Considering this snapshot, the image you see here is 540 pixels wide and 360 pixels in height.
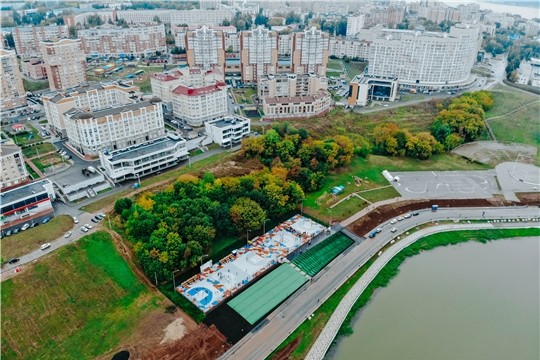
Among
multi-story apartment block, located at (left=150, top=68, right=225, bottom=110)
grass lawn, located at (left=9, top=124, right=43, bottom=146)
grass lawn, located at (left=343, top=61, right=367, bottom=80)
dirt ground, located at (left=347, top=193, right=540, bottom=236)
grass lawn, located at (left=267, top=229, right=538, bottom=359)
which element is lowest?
grass lawn, located at (left=267, top=229, right=538, bottom=359)

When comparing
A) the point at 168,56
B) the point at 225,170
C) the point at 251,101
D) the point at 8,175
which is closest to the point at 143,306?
the point at 225,170

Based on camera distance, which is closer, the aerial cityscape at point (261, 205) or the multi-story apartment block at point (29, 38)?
the aerial cityscape at point (261, 205)

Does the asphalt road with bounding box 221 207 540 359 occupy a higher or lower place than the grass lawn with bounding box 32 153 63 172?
lower

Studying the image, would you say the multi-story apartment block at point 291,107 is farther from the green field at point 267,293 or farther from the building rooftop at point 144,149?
the green field at point 267,293

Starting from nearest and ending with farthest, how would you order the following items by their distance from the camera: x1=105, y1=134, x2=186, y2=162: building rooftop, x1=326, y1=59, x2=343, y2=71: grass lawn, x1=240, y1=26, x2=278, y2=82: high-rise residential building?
1. x1=105, y1=134, x2=186, y2=162: building rooftop
2. x1=240, y1=26, x2=278, y2=82: high-rise residential building
3. x1=326, y1=59, x2=343, y2=71: grass lawn

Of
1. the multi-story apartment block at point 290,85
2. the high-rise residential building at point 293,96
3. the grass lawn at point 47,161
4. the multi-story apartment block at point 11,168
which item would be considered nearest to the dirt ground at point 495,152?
the high-rise residential building at point 293,96

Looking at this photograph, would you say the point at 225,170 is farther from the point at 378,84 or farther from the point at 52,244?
the point at 378,84

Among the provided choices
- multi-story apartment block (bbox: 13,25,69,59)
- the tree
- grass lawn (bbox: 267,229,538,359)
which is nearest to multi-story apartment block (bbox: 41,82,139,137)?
the tree

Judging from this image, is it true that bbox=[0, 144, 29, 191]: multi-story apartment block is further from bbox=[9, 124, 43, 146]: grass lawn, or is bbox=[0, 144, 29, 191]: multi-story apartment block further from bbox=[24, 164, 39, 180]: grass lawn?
bbox=[9, 124, 43, 146]: grass lawn
